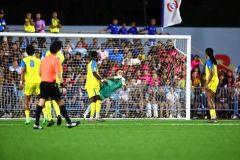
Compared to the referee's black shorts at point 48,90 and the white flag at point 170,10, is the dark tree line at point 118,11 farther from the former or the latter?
the referee's black shorts at point 48,90

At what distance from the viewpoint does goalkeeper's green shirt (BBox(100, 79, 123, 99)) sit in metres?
21.0

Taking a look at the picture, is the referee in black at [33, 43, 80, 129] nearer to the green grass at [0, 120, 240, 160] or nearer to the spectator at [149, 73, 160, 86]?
the green grass at [0, 120, 240, 160]

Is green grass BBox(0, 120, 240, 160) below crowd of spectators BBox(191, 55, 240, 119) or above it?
below

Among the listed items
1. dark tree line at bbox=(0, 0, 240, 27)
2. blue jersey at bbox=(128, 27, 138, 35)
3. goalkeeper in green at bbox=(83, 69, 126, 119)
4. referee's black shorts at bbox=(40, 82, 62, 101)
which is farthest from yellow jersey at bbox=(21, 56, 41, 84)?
dark tree line at bbox=(0, 0, 240, 27)

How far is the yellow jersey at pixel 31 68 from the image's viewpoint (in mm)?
17547

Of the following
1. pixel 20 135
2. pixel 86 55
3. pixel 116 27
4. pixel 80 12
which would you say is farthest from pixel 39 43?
pixel 80 12

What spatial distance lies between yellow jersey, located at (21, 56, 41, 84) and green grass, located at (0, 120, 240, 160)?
152 cm

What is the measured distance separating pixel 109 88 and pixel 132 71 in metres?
1.36

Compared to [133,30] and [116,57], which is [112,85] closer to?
[116,57]

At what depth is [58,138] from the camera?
1357 cm

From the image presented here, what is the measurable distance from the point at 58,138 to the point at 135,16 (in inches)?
1212

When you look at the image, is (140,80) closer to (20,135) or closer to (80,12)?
(20,135)

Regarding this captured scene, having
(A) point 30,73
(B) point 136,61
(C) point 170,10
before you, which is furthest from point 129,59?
(A) point 30,73

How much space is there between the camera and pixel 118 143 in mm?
12672
